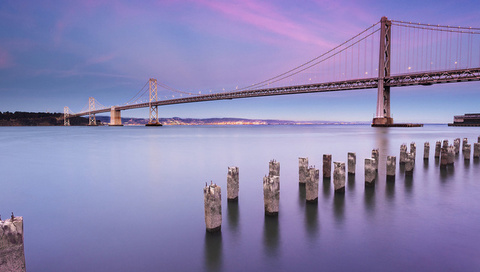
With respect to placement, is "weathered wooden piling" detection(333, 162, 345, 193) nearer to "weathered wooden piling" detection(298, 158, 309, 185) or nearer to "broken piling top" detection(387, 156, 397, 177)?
"weathered wooden piling" detection(298, 158, 309, 185)

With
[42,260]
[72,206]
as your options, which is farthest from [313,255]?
[72,206]

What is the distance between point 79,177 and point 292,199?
8098 millimetres

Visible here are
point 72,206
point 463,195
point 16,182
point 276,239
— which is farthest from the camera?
point 16,182

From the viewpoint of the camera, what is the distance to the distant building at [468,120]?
8969cm

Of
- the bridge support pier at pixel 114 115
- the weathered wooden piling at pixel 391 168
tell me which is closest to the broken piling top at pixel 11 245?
the weathered wooden piling at pixel 391 168

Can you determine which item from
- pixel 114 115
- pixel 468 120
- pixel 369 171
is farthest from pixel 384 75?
pixel 114 115

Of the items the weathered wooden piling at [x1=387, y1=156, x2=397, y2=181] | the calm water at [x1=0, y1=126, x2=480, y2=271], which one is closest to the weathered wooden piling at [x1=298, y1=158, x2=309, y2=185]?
the calm water at [x1=0, y1=126, x2=480, y2=271]

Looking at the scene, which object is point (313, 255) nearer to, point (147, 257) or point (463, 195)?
point (147, 257)

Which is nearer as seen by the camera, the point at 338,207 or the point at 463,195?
the point at 338,207

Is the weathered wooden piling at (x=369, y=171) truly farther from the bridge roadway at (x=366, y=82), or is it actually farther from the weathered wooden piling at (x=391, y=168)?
the bridge roadway at (x=366, y=82)

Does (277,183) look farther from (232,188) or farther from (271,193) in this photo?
(232,188)

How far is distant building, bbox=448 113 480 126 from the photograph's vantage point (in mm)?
89688

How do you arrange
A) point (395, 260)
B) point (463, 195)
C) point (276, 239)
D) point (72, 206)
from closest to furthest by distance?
1. point (395, 260)
2. point (276, 239)
3. point (72, 206)
4. point (463, 195)

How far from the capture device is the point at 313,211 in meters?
6.03
